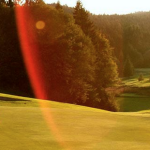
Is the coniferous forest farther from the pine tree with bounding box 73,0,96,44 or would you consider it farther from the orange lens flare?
the pine tree with bounding box 73,0,96,44

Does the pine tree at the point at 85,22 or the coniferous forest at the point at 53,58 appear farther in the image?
the pine tree at the point at 85,22

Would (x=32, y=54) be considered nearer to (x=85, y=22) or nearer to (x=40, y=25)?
(x=40, y=25)

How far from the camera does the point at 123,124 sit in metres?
12.7

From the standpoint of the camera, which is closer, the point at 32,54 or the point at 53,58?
the point at 32,54

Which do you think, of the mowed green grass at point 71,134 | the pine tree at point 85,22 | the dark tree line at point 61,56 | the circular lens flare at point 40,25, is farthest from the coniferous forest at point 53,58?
the mowed green grass at point 71,134

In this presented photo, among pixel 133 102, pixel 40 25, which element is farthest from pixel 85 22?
pixel 133 102

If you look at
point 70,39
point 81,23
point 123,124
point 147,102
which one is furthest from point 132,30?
point 123,124

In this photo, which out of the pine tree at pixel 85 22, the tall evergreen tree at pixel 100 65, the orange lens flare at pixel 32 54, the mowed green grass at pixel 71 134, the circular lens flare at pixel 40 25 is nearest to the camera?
the mowed green grass at pixel 71 134

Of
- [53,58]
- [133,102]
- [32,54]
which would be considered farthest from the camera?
[133,102]

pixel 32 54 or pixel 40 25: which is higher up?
pixel 40 25

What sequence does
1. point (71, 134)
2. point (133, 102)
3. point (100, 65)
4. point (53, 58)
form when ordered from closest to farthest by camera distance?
point (71, 134) → point (53, 58) → point (100, 65) → point (133, 102)

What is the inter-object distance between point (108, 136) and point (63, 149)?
2.39 meters

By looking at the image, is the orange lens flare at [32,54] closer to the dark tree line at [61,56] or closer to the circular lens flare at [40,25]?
the circular lens flare at [40,25]

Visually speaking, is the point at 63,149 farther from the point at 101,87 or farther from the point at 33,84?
the point at 101,87
